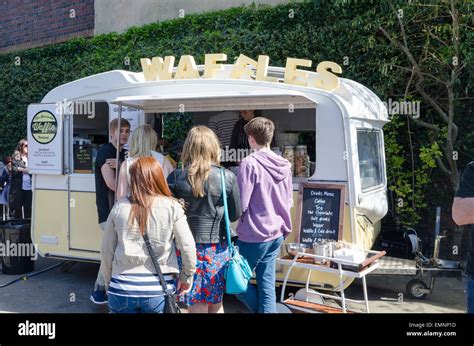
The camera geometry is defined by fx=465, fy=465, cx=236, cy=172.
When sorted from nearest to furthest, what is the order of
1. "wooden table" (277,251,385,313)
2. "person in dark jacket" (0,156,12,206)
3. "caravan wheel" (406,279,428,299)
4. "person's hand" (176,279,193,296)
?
"person's hand" (176,279,193,296)
"wooden table" (277,251,385,313)
"caravan wheel" (406,279,428,299)
"person in dark jacket" (0,156,12,206)

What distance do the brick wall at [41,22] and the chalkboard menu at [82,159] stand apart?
5.80m

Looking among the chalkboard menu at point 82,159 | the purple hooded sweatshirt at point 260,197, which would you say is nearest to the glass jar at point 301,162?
the purple hooded sweatshirt at point 260,197

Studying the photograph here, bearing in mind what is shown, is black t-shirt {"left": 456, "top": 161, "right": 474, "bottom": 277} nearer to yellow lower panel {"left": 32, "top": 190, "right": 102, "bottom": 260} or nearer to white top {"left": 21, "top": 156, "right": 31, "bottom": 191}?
yellow lower panel {"left": 32, "top": 190, "right": 102, "bottom": 260}

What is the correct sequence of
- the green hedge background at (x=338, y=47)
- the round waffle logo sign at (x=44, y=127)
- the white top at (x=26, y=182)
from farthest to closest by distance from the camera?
the white top at (x=26, y=182) < the green hedge background at (x=338, y=47) < the round waffle logo sign at (x=44, y=127)

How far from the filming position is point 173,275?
306 centimetres

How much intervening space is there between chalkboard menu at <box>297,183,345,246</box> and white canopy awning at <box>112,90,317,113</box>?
2.92 feet

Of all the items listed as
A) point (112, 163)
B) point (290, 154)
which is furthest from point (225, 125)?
point (112, 163)

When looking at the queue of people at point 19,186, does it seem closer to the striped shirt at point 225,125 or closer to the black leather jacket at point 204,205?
the striped shirt at point 225,125

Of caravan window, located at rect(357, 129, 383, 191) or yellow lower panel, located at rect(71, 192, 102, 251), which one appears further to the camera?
yellow lower panel, located at rect(71, 192, 102, 251)

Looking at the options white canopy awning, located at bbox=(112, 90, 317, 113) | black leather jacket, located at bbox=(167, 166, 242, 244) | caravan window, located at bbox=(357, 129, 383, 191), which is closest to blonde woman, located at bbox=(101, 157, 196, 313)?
black leather jacket, located at bbox=(167, 166, 242, 244)

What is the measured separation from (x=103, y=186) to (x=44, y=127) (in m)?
1.55

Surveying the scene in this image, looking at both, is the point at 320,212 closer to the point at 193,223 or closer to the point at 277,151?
the point at 277,151

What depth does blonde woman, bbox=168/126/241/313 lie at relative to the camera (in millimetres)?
3279

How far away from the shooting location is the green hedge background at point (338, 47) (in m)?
7.04
